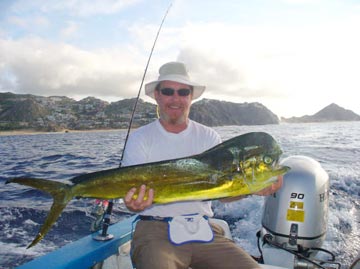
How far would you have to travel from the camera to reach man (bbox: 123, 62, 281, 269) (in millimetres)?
2910

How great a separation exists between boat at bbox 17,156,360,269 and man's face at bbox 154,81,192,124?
3.60 ft

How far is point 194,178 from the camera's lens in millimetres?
2498

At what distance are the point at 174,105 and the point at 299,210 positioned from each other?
189 centimetres

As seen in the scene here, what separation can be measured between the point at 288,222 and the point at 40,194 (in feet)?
25.8

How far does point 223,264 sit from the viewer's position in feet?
9.96

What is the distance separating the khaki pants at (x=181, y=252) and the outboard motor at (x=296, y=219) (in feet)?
2.63

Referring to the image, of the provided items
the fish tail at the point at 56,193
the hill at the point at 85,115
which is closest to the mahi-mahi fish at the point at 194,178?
the fish tail at the point at 56,193

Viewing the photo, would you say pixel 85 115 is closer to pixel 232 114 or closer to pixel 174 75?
pixel 232 114

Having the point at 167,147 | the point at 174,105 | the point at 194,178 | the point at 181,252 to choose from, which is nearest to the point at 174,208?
the point at 181,252

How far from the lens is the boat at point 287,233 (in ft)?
11.5

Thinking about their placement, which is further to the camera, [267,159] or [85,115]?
[85,115]

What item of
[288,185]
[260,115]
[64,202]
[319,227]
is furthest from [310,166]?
[260,115]

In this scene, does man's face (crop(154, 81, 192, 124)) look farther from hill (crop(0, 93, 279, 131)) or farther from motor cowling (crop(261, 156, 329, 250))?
hill (crop(0, 93, 279, 131))

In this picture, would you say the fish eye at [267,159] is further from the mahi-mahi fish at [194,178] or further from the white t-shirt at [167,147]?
the white t-shirt at [167,147]
